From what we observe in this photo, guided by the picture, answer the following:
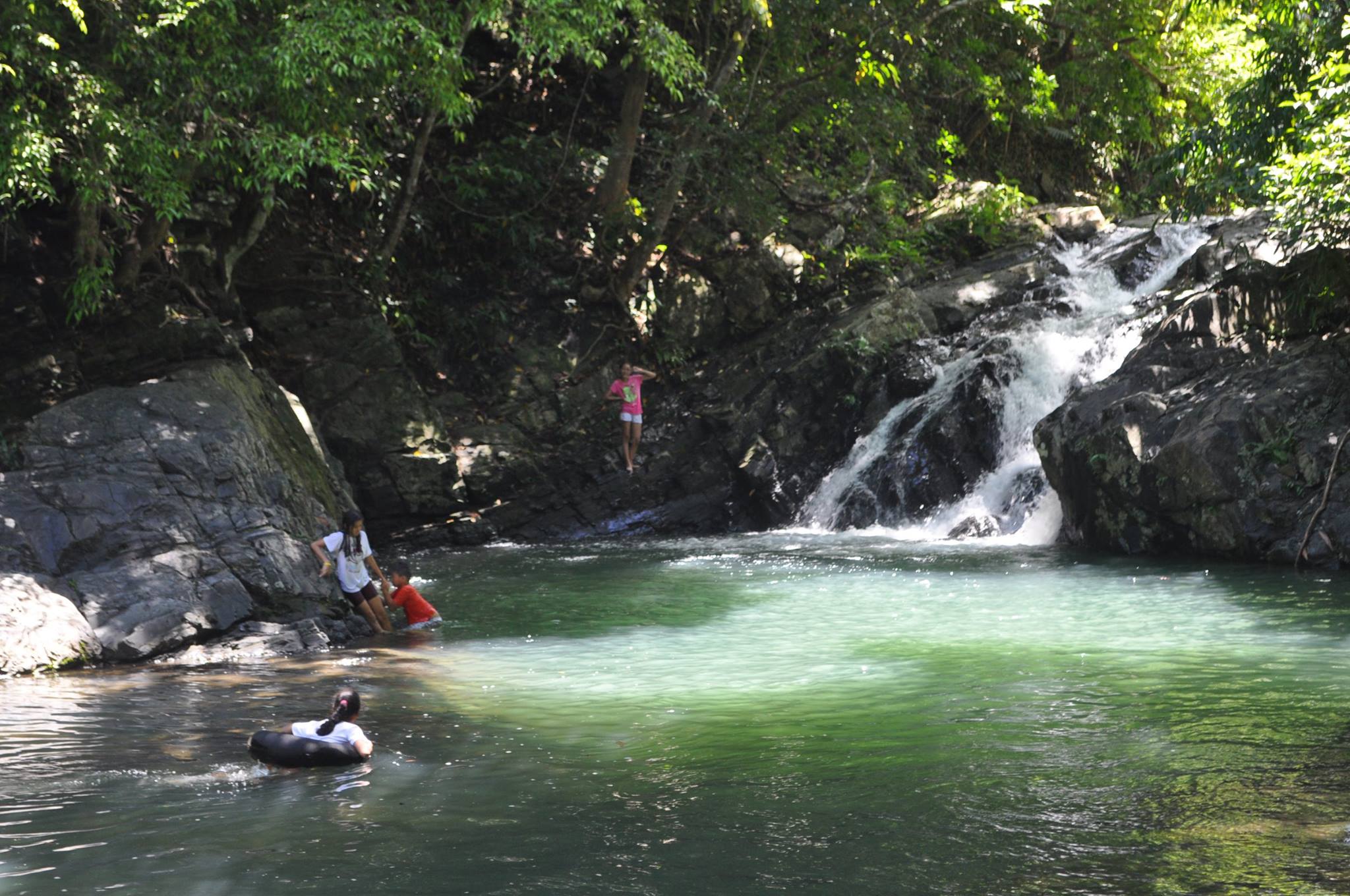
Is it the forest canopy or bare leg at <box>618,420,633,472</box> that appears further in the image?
bare leg at <box>618,420,633,472</box>

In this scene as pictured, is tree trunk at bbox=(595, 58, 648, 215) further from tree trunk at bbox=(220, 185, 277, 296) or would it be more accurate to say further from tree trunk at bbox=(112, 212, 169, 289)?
tree trunk at bbox=(112, 212, 169, 289)

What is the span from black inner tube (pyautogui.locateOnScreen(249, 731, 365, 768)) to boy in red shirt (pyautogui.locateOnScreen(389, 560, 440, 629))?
494 centimetres

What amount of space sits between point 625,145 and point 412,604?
438 inches

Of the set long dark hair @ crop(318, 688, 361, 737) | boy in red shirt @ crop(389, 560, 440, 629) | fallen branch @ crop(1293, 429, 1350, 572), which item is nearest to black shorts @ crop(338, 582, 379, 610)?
boy in red shirt @ crop(389, 560, 440, 629)

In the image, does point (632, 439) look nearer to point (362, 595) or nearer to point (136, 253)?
point (136, 253)

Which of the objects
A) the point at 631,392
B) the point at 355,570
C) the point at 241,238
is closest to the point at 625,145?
the point at 631,392

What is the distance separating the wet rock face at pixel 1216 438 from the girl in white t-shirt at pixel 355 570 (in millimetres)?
8468

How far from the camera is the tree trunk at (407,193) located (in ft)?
60.7

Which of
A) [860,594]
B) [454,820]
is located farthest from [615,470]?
[454,820]

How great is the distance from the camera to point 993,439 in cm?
1859

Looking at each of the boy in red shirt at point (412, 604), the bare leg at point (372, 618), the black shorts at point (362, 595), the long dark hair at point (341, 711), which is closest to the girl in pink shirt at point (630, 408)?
the boy in red shirt at point (412, 604)

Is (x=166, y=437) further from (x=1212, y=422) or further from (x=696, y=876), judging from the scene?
(x=1212, y=422)

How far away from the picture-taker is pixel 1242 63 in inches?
970

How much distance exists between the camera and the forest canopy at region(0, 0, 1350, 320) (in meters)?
12.4
